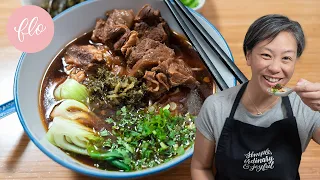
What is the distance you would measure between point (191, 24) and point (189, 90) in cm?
24

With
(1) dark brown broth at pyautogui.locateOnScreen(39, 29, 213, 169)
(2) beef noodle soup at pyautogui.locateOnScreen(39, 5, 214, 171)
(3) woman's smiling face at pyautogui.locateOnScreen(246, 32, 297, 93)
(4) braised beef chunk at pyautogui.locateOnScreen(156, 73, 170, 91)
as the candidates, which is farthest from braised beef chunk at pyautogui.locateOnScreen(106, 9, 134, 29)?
(3) woman's smiling face at pyautogui.locateOnScreen(246, 32, 297, 93)

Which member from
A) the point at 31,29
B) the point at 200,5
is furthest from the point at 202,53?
the point at 31,29

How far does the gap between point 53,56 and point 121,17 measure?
31 centimetres

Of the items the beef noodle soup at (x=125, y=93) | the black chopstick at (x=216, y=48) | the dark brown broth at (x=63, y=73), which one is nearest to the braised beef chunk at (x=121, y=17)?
the beef noodle soup at (x=125, y=93)

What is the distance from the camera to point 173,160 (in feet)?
3.63

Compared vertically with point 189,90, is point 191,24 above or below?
above

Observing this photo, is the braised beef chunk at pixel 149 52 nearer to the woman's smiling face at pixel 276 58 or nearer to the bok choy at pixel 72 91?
the bok choy at pixel 72 91

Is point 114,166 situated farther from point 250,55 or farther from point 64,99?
point 250,55

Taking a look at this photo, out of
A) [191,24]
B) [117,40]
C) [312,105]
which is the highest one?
[312,105]

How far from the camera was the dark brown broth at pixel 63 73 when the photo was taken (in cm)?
135

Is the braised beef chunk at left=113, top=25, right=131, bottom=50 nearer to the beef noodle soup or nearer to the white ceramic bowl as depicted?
the beef noodle soup

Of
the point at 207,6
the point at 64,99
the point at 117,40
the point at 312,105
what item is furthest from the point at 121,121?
the point at 207,6

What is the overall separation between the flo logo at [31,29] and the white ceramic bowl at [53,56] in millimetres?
30

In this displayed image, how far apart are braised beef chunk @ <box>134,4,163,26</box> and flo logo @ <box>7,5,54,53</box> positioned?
0.34 m
